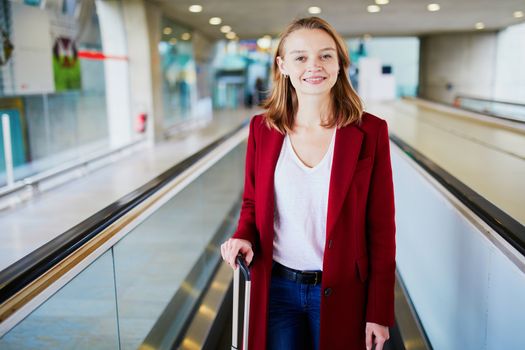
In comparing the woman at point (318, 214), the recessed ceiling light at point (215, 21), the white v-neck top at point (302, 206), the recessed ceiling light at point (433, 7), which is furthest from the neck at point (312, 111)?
the recessed ceiling light at point (215, 21)

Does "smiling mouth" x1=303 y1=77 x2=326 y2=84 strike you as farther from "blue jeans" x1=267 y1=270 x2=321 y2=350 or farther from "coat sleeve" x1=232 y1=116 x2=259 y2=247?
"blue jeans" x1=267 y1=270 x2=321 y2=350

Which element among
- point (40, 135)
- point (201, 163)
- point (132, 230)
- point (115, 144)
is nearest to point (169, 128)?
point (115, 144)

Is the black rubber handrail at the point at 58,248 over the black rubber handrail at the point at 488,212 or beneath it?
beneath

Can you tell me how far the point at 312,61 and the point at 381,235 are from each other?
73 centimetres

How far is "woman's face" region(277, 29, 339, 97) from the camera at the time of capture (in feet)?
6.86

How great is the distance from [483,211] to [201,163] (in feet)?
10.8

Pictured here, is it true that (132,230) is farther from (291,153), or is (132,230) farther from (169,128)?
(169,128)

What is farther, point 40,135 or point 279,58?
point 40,135

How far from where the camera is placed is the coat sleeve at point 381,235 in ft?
6.79

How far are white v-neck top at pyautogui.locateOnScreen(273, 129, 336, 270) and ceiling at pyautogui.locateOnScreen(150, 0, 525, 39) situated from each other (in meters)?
13.2

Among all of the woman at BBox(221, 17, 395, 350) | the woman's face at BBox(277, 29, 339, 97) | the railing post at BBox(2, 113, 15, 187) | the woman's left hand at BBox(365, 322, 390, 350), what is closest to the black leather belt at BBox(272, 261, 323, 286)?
the woman at BBox(221, 17, 395, 350)

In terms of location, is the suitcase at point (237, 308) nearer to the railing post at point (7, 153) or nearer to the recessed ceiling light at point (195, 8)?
the railing post at point (7, 153)

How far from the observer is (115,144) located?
49.4 feet

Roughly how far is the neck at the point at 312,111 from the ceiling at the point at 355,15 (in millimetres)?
13056
